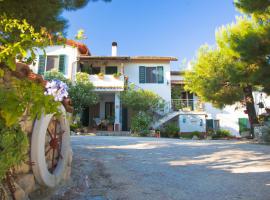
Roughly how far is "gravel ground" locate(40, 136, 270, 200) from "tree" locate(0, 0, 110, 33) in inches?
99.5

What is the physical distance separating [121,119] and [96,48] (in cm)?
947

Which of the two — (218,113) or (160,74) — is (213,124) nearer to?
(218,113)

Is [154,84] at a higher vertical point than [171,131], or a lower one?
higher

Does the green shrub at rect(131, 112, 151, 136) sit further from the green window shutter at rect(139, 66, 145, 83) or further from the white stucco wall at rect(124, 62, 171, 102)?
the green window shutter at rect(139, 66, 145, 83)

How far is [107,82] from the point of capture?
20.9 m

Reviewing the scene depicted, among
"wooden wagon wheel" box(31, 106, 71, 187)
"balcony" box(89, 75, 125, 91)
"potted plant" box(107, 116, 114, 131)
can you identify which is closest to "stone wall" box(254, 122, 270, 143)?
"balcony" box(89, 75, 125, 91)

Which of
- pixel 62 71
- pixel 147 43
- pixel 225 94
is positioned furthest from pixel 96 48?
pixel 225 94

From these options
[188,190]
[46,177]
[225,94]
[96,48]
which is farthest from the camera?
[96,48]

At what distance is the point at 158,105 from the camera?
2025 centimetres

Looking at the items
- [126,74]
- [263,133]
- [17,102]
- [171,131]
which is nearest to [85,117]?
[126,74]

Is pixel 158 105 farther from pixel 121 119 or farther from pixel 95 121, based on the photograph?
pixel 95 121

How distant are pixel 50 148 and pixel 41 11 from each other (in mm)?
2068

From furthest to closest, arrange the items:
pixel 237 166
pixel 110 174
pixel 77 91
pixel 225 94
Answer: pixel 77 91
pixel 225 94
pixel 237 166
pixel 110 174

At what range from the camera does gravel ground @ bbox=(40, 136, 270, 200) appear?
167 inches
